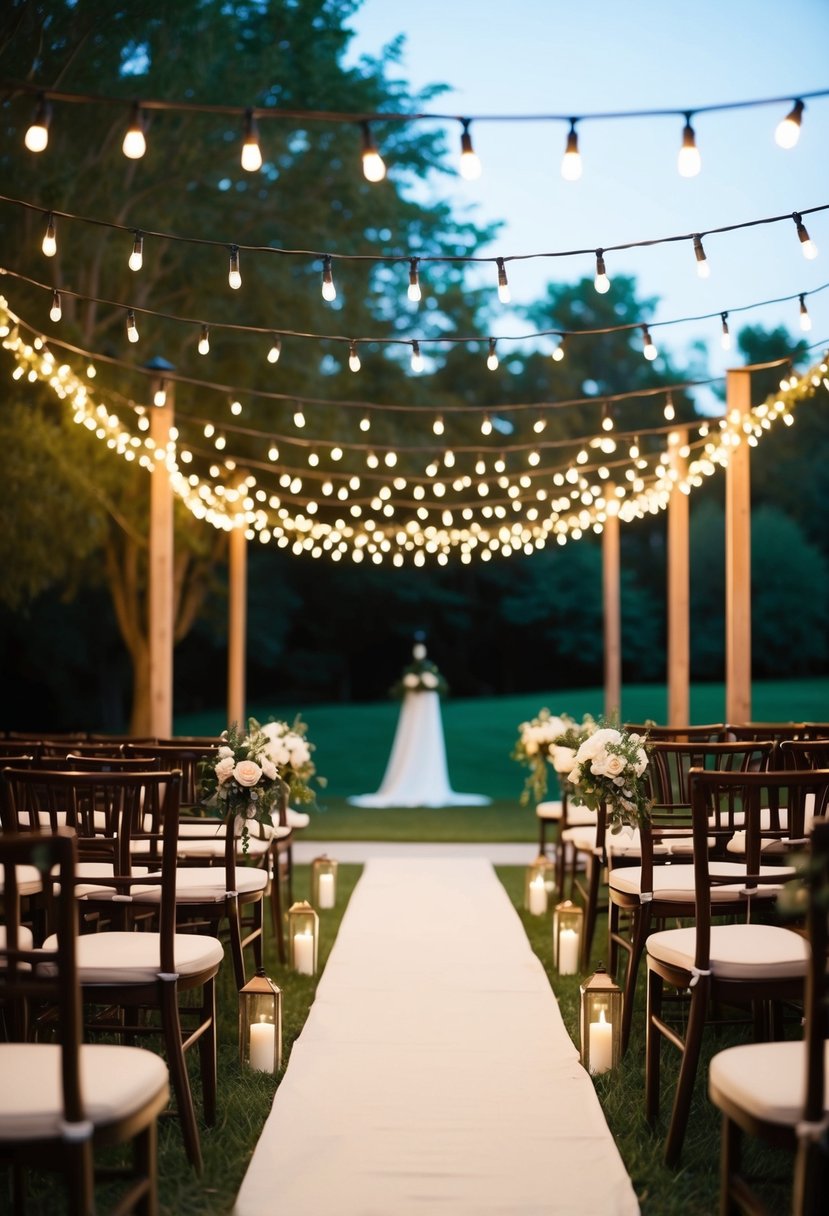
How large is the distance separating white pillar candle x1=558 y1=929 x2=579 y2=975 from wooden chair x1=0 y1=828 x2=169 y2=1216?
10.1 ft

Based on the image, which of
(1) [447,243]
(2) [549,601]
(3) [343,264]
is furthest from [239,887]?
(2) [549,601]

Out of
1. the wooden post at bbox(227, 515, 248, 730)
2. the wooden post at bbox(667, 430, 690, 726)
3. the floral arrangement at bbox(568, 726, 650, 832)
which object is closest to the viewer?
the floral arrangement at bbox(568, 726, 650, 832)

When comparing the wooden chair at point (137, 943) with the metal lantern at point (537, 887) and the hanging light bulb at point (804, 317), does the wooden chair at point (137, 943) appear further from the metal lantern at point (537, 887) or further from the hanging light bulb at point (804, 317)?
the hanging light bulb at point (804, 317)

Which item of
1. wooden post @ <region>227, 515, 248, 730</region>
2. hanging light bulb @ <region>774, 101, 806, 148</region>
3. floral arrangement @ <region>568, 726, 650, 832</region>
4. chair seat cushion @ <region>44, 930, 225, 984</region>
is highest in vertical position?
hanging light bulb @ <region>774, 101, 806, 148</region>

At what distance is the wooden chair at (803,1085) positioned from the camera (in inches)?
85.6

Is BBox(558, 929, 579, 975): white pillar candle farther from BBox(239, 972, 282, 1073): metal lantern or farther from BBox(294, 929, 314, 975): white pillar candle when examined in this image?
BBox(239, 972, 282, 1073): metal lantern

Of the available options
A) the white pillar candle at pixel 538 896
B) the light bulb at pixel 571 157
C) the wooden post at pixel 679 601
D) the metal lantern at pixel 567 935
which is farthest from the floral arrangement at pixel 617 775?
the wooden post at pixel 679 601

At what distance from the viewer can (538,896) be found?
270 inches

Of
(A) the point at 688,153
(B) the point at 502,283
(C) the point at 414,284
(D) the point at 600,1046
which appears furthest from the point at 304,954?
(A) the point at 688,153

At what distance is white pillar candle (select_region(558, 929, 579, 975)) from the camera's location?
212 inches

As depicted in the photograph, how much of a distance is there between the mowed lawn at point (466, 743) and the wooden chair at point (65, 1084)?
8.13 metres

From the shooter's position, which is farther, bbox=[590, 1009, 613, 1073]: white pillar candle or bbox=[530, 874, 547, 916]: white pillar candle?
bbox=[530, 874, 547, 916]: white pillar candle

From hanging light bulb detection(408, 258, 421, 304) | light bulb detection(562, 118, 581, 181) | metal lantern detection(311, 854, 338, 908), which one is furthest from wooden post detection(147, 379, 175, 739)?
light bulb detection(562, 118, 581, 181)

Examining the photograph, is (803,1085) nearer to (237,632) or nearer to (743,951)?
(743,951)
